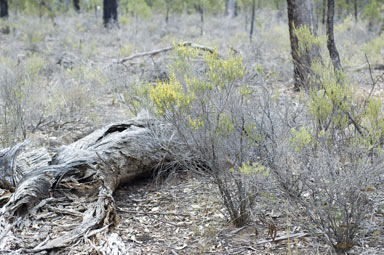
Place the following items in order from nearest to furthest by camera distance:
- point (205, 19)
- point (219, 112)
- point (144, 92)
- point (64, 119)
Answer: point (219, 112), point (144, 92), point (64, 119), point (205, 19)

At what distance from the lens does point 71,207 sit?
3625 mm

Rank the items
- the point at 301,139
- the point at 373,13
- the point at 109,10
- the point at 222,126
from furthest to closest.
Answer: the point at 109,10, the point at 373,13, the point at 222,126, the point at 301,139

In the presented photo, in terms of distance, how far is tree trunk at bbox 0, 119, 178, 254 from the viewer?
3.28 m

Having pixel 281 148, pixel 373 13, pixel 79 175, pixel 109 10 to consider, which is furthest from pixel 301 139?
pixel 109 10

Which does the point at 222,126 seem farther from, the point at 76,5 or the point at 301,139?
the point at 76,5

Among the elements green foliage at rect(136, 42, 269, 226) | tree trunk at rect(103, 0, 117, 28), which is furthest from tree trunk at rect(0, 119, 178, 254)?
tree trunk at rect(103, 0, 117, 28)

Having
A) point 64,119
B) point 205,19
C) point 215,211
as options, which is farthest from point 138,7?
point 215,211

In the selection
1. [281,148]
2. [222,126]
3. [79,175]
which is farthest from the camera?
[79,175]

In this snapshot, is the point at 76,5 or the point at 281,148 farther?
the point at 76,5

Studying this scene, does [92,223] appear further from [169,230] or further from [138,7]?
[138,7]

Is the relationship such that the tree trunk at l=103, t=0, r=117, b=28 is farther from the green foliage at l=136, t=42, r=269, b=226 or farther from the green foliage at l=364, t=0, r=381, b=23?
the green foliage at l=136, t=42, r=269, b=226

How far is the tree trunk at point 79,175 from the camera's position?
3283mm

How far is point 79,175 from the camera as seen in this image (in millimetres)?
3902

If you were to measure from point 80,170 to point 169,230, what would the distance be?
979 millimetres
